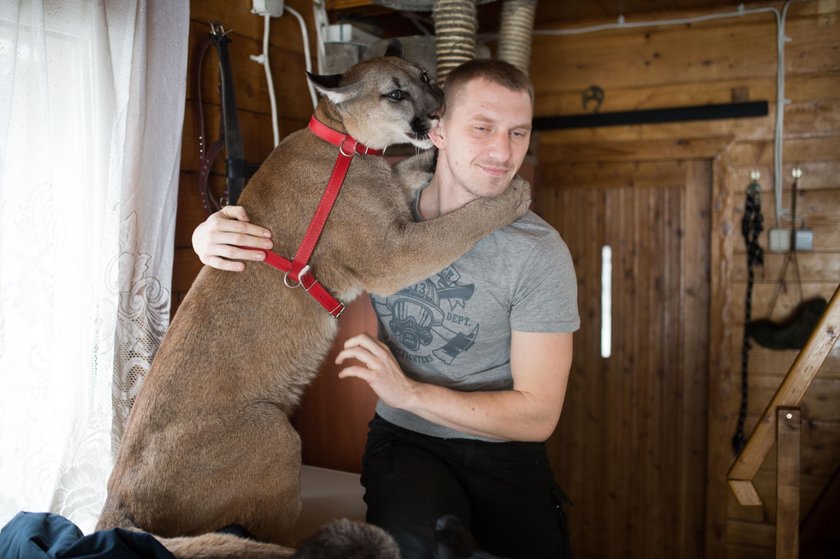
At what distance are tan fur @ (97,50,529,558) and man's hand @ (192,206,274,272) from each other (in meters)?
0.04

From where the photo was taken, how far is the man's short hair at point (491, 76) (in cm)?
207

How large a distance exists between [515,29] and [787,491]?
92.5 inches

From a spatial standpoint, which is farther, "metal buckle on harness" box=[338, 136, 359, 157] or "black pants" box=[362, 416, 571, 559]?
"metal buckle on harness" box=[338, 136, 359, 157]

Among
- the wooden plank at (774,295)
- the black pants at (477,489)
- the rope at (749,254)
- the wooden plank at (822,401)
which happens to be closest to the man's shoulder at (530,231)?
the black pants at (477,489)

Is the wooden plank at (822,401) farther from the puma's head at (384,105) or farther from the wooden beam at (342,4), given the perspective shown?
the wooden beam at (342,4)

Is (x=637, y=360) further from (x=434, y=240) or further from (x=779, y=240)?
(x=434, y=240)

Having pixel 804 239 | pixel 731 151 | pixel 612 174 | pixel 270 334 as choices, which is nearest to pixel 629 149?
pixel 612 174

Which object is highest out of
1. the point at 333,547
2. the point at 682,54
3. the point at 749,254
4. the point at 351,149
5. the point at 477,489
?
the point at 682,54

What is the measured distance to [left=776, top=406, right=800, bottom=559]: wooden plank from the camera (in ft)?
7.77

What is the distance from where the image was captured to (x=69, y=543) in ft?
4.42

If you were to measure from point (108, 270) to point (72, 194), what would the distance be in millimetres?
256

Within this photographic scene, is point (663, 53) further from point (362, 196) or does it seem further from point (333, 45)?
point (362, 196)

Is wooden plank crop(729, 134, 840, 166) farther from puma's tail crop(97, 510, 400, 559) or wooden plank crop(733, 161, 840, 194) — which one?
puma's tail crop(97, 510, 400, 559)

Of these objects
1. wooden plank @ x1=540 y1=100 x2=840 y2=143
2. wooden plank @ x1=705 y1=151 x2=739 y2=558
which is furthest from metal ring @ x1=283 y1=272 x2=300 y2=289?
wooden plank @ x1=705 y1=151 x2=739 y2=558
